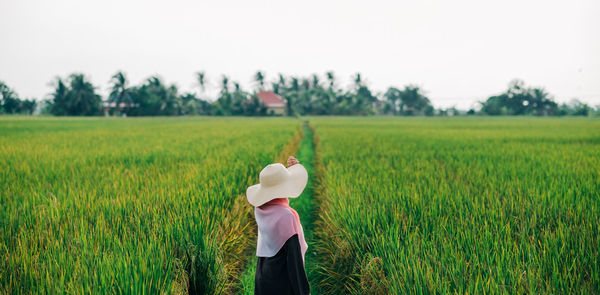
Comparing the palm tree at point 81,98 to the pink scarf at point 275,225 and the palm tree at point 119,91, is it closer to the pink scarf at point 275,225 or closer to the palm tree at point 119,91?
the palm tree at point 119,91

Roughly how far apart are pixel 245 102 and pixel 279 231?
1855 inches

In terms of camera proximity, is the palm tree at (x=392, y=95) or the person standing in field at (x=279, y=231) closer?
the person standing in field at (x=279, y=231)

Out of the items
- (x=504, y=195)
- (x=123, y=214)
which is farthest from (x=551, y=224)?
(x=123, y=214)

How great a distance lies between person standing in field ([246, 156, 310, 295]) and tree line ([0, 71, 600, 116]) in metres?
45.8

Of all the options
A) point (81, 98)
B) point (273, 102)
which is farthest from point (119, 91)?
point (273, 102)

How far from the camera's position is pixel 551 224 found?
82.9 inches

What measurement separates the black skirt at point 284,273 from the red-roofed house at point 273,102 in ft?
155

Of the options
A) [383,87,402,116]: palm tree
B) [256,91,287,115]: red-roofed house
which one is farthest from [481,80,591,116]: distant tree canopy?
[256,91,287,115]: red-roofed house

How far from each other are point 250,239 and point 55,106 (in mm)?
54582

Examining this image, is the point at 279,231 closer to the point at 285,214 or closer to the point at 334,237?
the point at 285,214

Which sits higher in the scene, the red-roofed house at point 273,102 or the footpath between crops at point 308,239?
the red-roofed house at point 273,102

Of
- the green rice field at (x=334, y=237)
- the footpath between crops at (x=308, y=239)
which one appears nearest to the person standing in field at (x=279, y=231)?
the green rice field at (x=334, y=237)

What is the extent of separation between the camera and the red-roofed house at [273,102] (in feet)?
172

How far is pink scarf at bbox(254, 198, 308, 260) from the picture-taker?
1.42m
